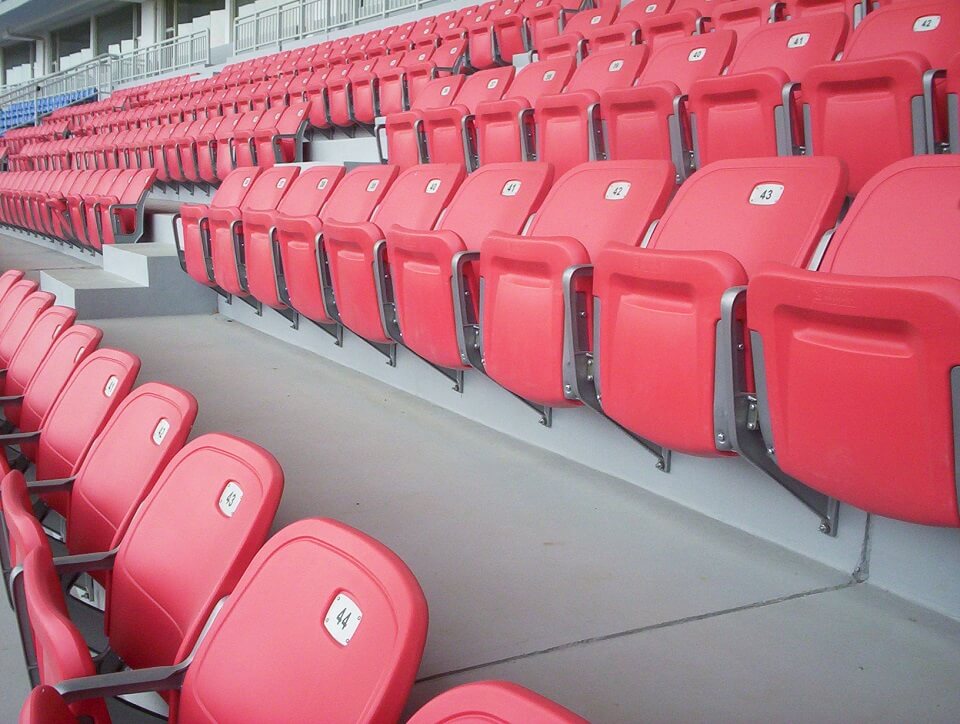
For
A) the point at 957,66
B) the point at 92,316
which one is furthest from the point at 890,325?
the point at 92,316

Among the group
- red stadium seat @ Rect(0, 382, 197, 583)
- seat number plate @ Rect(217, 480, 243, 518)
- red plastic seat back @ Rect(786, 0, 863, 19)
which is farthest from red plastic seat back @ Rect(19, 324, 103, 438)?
red plastic seat back @ Rect(786, 0, 863, 19)

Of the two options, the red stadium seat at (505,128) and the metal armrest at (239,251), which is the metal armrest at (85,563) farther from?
the red stadium seat at (505,128)

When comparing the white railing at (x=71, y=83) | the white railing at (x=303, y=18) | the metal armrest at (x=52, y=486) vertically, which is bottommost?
the metal armrest at (x=52, y=486)

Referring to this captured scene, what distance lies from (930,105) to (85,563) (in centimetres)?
122

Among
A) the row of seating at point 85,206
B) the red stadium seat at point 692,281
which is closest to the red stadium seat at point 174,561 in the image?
the red stadium seat at point 692,281

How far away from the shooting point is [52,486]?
948 mm

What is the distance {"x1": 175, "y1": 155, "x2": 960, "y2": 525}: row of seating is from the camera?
0.76 meters

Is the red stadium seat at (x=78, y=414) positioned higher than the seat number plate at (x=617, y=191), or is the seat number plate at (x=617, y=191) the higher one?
the seat number plate at (x=617, y=191)

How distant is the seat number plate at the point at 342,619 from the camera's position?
474mm

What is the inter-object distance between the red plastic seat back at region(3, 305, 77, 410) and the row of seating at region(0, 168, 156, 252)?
5.65 ft

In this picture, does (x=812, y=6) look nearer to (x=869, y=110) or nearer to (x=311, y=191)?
(x=869, y=110)

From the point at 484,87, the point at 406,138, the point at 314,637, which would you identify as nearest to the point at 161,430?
the point at 314,637

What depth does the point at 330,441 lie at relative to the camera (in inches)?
51.6

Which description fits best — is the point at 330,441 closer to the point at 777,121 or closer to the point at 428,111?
the point at 777,121
